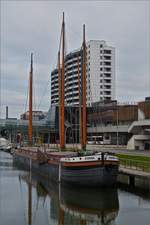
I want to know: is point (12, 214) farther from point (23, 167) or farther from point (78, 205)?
point (23, 167)

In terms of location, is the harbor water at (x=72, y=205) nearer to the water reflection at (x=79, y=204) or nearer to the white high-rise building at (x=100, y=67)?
the water reflection at (x=79, y=204)

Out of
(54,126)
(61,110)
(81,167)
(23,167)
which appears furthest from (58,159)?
(54,126)

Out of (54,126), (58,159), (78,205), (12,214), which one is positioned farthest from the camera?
(54,126)

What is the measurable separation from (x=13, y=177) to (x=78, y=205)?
20626mm

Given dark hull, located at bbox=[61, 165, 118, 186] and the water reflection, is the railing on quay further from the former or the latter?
the water reflection

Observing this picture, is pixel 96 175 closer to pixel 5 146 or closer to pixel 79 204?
pixel 79 204

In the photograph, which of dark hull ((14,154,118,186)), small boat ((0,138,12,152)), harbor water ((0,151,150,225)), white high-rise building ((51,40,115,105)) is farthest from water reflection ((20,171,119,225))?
white high-rise building ((51,40,115,105))

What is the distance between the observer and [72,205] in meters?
30.0

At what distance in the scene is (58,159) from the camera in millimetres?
39844

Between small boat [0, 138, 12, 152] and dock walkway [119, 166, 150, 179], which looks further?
small boat [0, 138, 12, 152]

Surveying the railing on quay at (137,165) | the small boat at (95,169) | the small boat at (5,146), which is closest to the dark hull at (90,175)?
the small boat at (95,169)

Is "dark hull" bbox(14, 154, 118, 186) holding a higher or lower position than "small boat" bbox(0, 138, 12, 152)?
higher

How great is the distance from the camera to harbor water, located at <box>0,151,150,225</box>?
25.0 m

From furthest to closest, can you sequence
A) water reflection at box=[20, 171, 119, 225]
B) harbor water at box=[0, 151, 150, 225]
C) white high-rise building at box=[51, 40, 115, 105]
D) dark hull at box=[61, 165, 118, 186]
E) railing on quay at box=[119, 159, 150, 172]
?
white high-rise building at box=[51, 40, 115, 105] < railing on quay at box=[119, 159, 150, 172] < dark hull at box=[61, 165, 118, 186] < water reflection at box=[20, 171, 119, 225] < harbor water at box=[0, 151, 150, 225]
